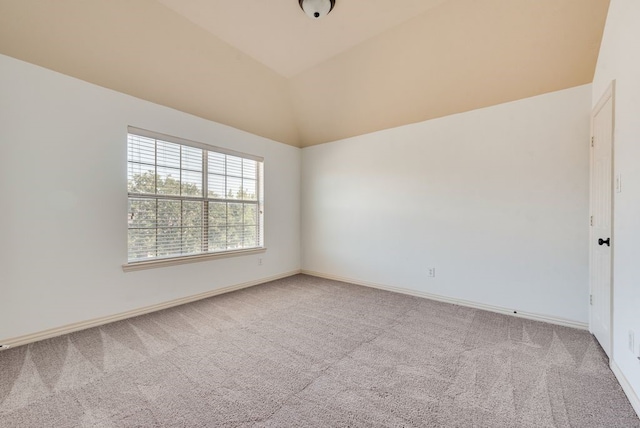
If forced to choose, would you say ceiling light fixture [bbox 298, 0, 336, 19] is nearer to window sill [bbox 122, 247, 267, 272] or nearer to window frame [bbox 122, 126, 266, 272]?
window frame [bbox 122, 126, 266, 272]

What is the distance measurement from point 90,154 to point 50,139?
304mm

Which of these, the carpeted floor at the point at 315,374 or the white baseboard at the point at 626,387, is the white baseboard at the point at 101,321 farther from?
the white baseboard at the point at 626,387

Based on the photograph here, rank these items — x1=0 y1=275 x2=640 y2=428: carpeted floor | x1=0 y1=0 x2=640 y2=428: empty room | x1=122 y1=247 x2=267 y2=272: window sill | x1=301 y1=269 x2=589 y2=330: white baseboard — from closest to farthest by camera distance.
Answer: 1. x1=0 y1=275 x2=640 y2=428: carpeted floor
2. x1=0 y1=0 x2=640 y2=428: empty room
3. x1=301 y1=269 x2=589 y2=330: white baseboard
4. x1=122 y1=247 x2=267 y2=272: window sill

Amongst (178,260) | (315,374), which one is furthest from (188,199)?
(315,374)

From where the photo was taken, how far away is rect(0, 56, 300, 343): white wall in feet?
7.58

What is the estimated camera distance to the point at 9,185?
2293 millimetres

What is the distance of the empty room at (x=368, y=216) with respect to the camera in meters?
1.74

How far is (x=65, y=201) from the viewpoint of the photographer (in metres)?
2.57

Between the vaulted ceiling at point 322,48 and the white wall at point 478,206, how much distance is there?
1.10ft

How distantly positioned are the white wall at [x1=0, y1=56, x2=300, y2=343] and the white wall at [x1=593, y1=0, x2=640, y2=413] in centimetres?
424

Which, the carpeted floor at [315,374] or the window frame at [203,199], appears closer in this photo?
the carpeted floor at [315,374]

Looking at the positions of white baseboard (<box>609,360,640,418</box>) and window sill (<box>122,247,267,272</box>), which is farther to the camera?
window sill (<box>122,247,267,272</box>)

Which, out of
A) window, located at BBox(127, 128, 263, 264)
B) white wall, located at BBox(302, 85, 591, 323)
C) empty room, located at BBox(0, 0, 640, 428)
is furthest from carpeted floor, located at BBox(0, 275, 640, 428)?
window, located at BBox(127, 128, 263, 264)

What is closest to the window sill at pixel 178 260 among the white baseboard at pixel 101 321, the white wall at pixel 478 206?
the white baseboard at pixel 101 321
